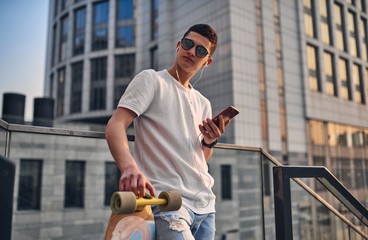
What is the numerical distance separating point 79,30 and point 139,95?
32.9 metres

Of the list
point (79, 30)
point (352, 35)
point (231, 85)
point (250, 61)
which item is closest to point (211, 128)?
point (231, 85)

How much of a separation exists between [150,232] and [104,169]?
1474 cm

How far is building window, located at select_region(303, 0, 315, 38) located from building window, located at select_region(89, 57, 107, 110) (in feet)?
60.8

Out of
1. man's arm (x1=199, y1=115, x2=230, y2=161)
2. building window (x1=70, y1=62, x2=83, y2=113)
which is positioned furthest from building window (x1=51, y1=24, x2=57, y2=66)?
man's arm (x1=199, y1=115, x2=230, y2=161)

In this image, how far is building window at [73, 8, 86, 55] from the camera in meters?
31.1

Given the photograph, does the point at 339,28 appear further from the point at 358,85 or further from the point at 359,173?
the point at 359,173

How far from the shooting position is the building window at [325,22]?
92.6 ft

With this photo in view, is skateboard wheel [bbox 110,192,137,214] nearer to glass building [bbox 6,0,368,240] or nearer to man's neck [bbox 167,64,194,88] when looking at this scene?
man's neck [bbox 167,64,194,88]

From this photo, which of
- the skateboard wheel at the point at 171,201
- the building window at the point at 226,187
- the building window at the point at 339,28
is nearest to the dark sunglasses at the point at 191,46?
the skateboard wheel at the point at 171,201

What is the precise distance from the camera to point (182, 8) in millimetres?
25359

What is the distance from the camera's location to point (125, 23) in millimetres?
30219

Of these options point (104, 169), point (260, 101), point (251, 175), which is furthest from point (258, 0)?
point (104, 169)

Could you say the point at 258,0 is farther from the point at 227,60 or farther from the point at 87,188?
the point at 87,188

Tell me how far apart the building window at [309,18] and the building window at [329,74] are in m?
2.43
